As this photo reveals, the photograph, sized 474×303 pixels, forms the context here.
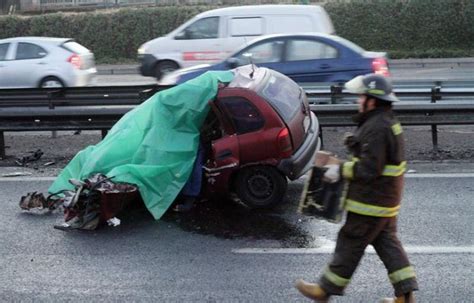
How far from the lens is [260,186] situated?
7480 millimetres

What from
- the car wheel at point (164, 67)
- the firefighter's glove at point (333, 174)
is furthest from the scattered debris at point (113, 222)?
the car wheel at point (164, 67)

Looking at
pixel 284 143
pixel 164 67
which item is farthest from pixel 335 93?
pixel 164 67

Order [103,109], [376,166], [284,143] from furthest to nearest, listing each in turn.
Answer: [103,109] → [284,143] → [376,166]

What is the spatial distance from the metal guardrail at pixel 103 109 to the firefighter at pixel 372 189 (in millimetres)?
5391

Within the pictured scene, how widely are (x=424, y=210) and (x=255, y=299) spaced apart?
110 inches

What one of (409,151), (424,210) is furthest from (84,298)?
(409,151)

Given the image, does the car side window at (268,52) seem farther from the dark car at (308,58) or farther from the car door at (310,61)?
the car door at (310,61)

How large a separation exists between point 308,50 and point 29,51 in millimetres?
7200

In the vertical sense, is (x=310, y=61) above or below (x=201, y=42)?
→ above

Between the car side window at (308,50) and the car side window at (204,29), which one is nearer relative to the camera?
the car side window at (308,50)

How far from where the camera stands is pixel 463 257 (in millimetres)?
5957

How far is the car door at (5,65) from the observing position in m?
16.3

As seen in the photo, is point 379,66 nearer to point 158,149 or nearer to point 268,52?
point 268,52

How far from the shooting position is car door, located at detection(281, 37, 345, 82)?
12438 millimetres
